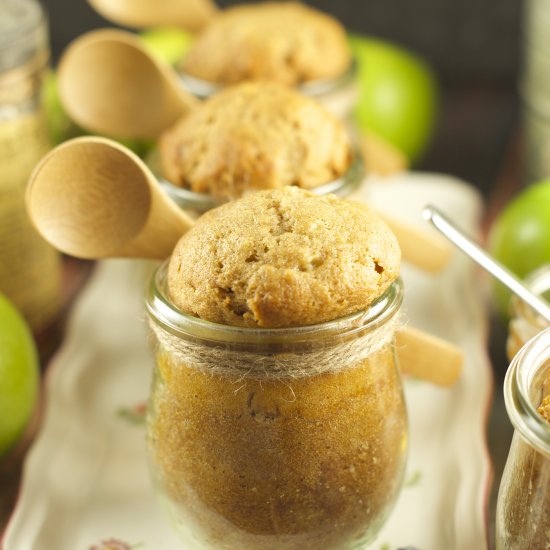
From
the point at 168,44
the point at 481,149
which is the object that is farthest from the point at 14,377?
the point at 481,149

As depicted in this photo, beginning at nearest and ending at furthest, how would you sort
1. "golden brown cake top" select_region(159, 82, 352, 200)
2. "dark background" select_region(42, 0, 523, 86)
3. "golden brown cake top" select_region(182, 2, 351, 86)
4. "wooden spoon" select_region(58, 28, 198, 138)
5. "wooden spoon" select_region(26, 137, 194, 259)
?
"wooden spoon" select_region(26, 137, 194, 259), "golden brown cake top" select_region(159, 82, 352, 200), "wooden spoon" select_region(58, 28, 198, 138), "golden brown cake top" select_region(182, 2, 351, 86), "dark background" select_region(42, 0, 523, 86)

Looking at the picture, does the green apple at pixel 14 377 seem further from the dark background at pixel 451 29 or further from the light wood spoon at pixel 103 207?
the dark background at pixel 451 29

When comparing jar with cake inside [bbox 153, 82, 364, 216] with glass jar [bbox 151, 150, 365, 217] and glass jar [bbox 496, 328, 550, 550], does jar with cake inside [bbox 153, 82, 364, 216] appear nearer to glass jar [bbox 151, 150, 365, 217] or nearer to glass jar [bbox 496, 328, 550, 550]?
glass jar [bbox 151, 150, 365, 217]

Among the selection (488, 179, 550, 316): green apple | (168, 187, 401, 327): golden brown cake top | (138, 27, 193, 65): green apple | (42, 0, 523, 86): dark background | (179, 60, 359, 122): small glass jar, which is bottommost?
(42, 0, 523, 86): dark background

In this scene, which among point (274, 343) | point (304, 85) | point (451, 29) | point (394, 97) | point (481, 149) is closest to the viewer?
point (274, 343)

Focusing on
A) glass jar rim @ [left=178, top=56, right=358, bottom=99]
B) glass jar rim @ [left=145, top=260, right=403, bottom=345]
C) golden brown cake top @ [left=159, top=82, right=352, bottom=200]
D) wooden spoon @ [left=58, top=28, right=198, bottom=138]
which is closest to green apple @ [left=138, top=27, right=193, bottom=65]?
glass jar rim @ [left=178, top=56, right=358, bottom=99]

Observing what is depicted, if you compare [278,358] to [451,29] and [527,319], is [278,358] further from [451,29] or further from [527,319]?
[451,29]
